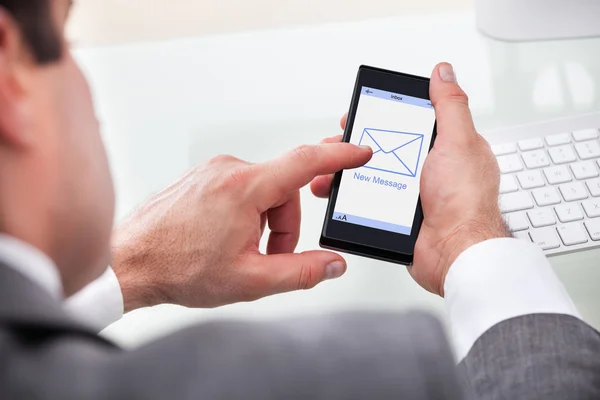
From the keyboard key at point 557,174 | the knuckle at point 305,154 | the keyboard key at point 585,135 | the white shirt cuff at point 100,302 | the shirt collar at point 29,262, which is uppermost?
the shirt collar at point 29,262

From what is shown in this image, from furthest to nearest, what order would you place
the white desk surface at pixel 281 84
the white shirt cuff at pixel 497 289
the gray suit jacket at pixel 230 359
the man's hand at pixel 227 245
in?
1. the white desk surface at pixel 281 84
2. the man's hand at pixel 227 245
3. the white shirt cuff at pixel 497 289
4. the gray suit jacket at pixel 230 359

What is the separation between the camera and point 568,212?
72cm

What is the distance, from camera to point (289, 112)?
89cm

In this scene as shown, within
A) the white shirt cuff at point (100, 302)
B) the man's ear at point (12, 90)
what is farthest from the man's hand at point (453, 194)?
the man's ear at point (12, 90)

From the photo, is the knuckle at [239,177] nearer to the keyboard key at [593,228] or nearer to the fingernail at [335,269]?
the fingernail at [335,269]

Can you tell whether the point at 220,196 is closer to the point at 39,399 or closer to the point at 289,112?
the point at 289,112

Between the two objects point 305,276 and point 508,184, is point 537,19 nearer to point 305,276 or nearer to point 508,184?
point 508,184

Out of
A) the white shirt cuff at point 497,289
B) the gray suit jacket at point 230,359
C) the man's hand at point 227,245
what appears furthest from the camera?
the man's hand at point 227,245

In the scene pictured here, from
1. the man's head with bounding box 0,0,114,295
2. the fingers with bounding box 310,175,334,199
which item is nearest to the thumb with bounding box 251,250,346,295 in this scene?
the fingers with bounding box 310,175,334,199

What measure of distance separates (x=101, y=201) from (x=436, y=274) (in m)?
0.35

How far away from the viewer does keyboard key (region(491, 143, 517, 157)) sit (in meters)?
0.76

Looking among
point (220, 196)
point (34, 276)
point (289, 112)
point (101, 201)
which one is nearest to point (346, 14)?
point (289, 112)

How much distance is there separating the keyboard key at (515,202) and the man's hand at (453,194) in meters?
0.03

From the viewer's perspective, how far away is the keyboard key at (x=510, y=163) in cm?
74
